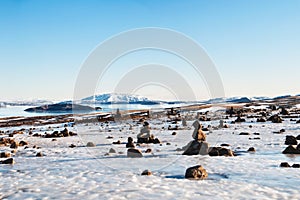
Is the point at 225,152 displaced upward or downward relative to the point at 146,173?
upward

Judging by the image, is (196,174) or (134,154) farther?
(134,154)

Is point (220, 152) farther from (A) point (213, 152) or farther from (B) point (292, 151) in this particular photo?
(B) point (292, 151)

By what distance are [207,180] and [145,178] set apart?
2616 millimetres

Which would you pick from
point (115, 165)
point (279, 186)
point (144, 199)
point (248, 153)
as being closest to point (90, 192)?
point (144, 199)

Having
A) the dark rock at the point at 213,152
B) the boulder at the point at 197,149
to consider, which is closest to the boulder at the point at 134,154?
the boulder at the point at 197,149

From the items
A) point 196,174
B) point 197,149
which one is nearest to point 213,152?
point 197,149

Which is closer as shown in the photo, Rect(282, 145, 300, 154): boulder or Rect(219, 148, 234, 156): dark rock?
Rect(282, 145, 300, 154): boulder

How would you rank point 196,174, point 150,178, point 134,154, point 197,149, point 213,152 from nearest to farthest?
1. point 196,174
2. point 150,178
3. point 213,152
4. point 134,154
5. point 197,149

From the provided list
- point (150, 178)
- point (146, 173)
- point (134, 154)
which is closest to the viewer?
point (150, 178)

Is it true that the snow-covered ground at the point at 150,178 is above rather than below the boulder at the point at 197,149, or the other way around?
below

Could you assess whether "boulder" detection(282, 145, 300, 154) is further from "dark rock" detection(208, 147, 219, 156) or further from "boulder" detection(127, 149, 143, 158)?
"boulder" detection(127, 149, 143, 158)

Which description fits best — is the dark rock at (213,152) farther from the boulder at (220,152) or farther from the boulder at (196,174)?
the boulder at (196,174)

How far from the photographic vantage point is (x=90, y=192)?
35.0ft

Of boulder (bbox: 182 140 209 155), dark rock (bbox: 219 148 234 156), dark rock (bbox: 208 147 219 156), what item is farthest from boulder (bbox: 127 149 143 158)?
dark rock (bbox: 219 148 234 156)
